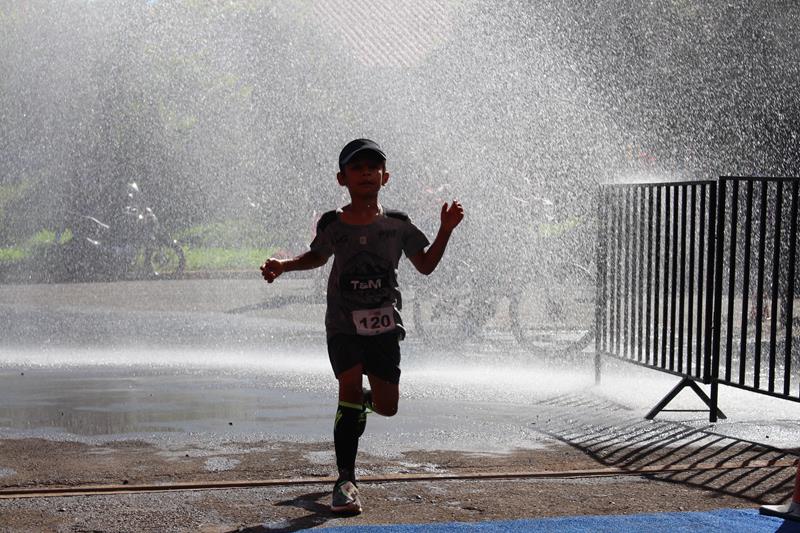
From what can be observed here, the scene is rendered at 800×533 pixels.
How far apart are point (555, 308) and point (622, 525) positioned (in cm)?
714

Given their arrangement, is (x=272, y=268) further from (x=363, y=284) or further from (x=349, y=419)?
(x=349, y=419)

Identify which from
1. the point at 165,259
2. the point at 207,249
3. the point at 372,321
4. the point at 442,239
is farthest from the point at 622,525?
the point at 207,249

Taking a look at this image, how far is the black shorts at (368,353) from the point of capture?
5762mm

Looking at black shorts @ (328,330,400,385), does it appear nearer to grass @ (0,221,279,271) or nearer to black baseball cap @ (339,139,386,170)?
black baseball cap @ (339,139,386,170)

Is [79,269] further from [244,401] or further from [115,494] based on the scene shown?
[115,494]

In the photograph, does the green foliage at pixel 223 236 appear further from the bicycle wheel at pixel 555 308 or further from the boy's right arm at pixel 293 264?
the boy's right arm at pixel 293 264

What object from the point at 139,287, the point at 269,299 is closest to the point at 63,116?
the point at 139,287

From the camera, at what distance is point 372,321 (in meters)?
5.71

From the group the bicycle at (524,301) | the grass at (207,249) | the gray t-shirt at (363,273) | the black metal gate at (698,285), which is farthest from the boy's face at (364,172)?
the grass at (207,249)

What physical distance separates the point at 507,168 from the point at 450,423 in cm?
993

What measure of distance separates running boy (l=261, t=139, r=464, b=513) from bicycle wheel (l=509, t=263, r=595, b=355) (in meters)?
6.31

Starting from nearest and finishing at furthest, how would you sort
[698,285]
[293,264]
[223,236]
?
[293,264], [698,285], [223,236]

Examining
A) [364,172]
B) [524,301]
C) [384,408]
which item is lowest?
[384,408]

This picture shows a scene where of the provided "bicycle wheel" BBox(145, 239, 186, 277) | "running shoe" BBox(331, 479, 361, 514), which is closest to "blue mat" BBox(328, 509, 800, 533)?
"running shoe" BBox(331, 479, 361, 514)
